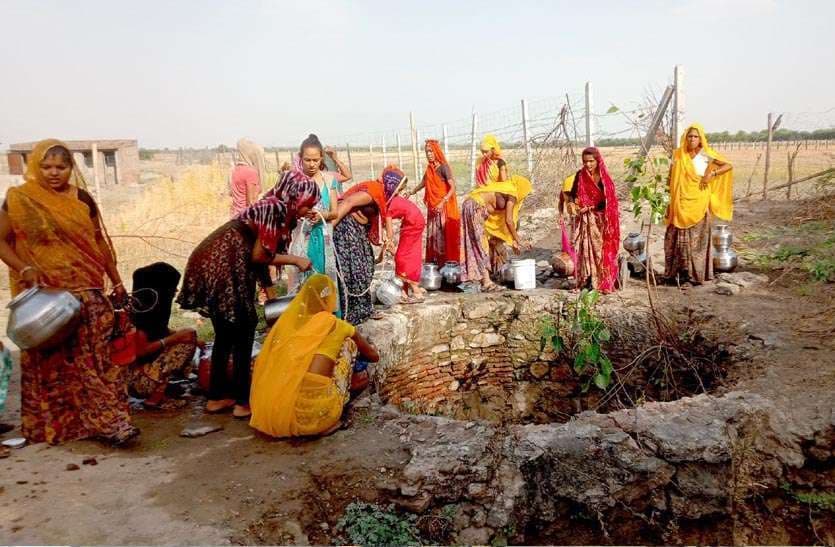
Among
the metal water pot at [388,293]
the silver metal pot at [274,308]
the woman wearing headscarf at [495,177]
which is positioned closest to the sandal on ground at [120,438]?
the silver metal pot at [274,308]

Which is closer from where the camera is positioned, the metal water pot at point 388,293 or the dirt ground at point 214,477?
the dirt ground at point 214,477

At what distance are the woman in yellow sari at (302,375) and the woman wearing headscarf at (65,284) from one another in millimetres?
821

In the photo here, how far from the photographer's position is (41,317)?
9.80ft

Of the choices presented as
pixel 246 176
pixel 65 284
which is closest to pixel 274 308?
pixel 65 284

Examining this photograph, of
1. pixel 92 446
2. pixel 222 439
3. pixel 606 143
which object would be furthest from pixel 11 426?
pixel 606 143

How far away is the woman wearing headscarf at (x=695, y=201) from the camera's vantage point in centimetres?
584

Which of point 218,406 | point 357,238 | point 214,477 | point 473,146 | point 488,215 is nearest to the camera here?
point 214,477

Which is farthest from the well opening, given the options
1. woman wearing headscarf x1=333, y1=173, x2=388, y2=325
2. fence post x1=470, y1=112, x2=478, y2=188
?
fence post x1=470, y1=112, x2=478, y2=188

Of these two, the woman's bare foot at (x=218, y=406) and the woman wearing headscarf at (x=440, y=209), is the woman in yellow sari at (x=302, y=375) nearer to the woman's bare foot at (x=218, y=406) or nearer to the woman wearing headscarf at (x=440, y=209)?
the woman's bare foot at (x=218, y=406)

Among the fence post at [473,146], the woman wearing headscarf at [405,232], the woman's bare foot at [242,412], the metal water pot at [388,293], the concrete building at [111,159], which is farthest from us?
the concrete building at [111,159]

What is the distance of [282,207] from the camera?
360cm

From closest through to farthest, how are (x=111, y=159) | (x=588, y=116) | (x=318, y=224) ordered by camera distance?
(x=318, y=224), (x=588, y=116), (x=111, y=159)

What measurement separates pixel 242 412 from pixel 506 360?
124 inches

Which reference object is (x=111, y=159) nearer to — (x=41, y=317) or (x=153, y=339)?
(x=153, y=339)
